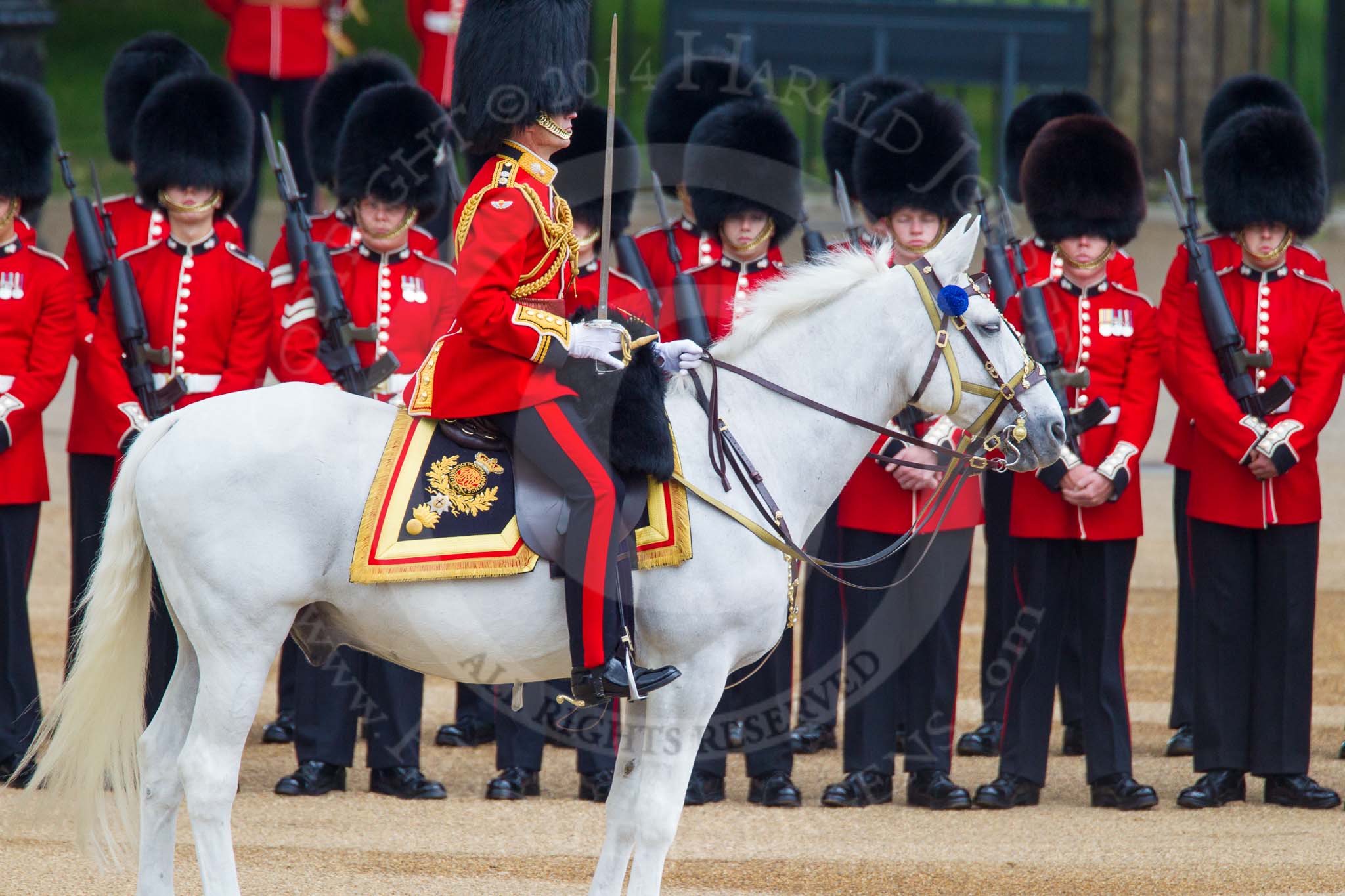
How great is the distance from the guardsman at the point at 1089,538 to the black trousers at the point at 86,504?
2.61 m

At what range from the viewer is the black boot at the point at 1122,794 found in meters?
5.11

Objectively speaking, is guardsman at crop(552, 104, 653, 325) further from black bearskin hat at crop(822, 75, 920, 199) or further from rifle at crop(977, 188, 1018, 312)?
rifle at crop(977, 188, 1018, 312)

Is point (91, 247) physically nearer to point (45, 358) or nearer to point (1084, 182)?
point (45, 358)

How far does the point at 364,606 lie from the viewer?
388cm

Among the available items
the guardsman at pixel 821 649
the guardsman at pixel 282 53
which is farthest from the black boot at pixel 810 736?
the guardsman at pixel 282 53

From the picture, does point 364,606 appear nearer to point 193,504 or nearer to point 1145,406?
point 193,504

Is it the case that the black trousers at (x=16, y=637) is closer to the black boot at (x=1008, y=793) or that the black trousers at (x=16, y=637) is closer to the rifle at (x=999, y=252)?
the black boot at (x=1008, y=793)

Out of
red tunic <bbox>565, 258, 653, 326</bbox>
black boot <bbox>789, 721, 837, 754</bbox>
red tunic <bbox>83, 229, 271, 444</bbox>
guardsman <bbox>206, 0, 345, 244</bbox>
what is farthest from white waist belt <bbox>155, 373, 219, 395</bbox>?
guardsman <bbox>206, 0, 345, 244</bbox>

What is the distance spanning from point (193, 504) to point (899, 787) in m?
2.47

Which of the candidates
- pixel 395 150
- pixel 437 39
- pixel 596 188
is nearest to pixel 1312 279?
pixel 596 188

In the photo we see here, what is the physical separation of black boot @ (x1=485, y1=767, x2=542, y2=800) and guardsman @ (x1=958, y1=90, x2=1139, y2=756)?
1.44 m

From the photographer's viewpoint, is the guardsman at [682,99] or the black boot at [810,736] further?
the guardsman at [682,99]

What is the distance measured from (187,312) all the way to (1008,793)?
269 cm

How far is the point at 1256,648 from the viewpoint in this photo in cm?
522
